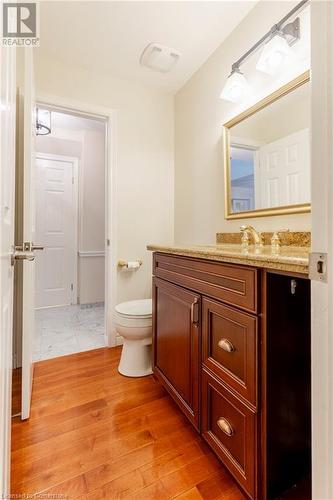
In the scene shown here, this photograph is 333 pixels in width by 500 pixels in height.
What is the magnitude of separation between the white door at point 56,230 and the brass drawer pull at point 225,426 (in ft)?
9.95

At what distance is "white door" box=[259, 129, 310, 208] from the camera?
1299mm

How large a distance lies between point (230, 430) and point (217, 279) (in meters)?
0.56

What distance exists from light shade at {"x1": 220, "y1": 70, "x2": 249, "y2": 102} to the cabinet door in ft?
4.34

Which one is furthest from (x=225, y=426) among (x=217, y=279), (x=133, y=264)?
(x=133, y=264)

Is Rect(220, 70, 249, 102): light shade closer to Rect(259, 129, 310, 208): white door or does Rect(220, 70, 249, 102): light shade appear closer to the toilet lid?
Rect(259, 129, 310, 208): white door

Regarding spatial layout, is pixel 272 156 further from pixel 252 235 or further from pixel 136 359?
pixel 136 359

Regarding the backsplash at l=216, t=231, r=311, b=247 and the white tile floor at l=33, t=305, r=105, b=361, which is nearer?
the backsplash at l=216, t=231, r=311, b=247

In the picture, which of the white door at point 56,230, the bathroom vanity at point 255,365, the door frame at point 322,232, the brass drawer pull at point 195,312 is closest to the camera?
the door frame at point 322,232

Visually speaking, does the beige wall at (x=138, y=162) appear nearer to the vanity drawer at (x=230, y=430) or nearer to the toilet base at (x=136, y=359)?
the toilet base at (x=136, y=359)

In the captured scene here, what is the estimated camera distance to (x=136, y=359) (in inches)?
70.9

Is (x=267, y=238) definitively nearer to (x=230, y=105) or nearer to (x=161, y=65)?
(x=230, y=105)

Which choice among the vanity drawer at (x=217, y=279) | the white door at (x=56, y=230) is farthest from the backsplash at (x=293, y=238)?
the white door at (x=56, y=230)

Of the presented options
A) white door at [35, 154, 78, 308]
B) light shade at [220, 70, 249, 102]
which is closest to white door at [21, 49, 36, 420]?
light shade at [220, 70, 249, 102]

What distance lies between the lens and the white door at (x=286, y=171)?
4.26ft
